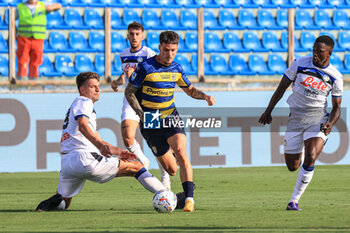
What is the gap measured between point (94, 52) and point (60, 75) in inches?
34.5

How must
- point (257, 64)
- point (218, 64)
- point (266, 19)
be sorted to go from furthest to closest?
point (266, 19), point (257, 64), point (218, 64)

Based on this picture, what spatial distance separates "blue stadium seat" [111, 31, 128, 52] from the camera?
50.5ft

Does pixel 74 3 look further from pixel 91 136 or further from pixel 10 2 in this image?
pixel 91 136

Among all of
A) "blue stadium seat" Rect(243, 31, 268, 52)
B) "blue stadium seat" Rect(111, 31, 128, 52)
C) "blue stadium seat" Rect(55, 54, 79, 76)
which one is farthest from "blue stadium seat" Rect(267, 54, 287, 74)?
"blue stadium seat" Rect(55, 54, 79, 76)

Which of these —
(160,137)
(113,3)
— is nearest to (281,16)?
(113,3)

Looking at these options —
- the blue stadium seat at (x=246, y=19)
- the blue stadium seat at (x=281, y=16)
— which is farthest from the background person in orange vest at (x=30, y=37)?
the blue stadium seat at (x=281, y=16)

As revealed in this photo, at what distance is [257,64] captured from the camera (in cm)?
1625

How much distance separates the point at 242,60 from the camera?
53.1 feet

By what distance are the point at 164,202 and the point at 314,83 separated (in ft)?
6.87

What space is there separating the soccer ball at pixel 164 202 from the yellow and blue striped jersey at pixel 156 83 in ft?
3.12

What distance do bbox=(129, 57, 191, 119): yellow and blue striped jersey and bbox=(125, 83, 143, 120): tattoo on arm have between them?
5cm

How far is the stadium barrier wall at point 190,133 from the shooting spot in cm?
1365

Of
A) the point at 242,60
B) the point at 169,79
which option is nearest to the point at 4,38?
the point at 242,60

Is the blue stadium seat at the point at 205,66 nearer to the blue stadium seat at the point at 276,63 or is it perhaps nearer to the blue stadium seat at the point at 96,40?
the blue stadium seat at the point at 276,63
